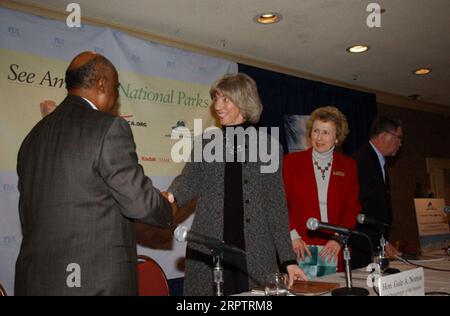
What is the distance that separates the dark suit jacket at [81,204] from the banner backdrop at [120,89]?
4.83 ft

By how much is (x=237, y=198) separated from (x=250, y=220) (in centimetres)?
13

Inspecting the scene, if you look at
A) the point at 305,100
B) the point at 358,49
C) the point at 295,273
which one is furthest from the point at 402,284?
the point at 305,100

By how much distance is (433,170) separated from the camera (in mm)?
6625

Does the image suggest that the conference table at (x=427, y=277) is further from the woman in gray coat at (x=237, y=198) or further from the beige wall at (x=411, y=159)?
the beige wall at (x=411, y=159)

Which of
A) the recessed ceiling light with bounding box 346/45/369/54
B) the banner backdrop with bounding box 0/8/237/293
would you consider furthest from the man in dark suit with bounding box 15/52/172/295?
the recessed ceiling light with bounding box 346/45/369/54

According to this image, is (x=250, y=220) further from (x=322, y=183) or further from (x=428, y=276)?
(x=428, y=276)

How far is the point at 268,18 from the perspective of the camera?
10.9ft

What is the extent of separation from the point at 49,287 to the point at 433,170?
6.49m

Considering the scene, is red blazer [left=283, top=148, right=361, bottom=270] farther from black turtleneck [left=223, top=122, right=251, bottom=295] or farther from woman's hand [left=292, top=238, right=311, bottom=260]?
black turtleneck [left=223, top=122, right=251, bottom=295]

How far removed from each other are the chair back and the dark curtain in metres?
2.29

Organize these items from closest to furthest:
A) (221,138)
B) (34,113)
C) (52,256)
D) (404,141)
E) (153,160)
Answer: (52,256) < (221,138) < (34,113) < (153,160) < (404,141)
